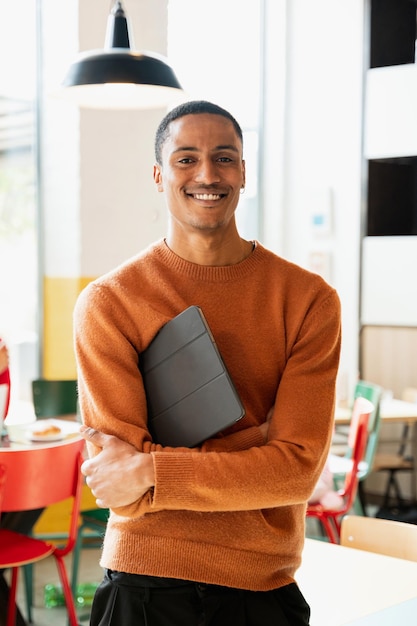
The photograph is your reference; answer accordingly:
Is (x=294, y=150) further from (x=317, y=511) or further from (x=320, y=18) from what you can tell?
(x=317, y=511)

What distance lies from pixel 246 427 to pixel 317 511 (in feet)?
9.00

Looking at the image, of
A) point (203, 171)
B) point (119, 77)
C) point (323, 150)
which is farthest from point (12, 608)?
point (323, 150)

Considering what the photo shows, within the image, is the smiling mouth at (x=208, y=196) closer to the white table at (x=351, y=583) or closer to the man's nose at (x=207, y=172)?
the man's nose at (x=207, y=172)

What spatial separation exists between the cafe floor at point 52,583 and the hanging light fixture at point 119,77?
2.27 metres

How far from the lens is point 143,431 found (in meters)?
1.54

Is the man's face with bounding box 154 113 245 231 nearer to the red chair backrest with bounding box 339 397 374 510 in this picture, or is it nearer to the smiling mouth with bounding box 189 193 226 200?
the smiling mouth with bounding box 189 193 226 200

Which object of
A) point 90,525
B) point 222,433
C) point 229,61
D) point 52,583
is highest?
point 229,61

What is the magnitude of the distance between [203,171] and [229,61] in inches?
216

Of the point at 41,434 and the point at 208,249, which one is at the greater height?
the point at 208,249

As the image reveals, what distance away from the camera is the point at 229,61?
6.80m

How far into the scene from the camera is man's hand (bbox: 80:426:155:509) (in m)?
1.46

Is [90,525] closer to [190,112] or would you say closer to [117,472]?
[117,472]

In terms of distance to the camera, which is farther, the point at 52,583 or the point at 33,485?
the point at 52,583

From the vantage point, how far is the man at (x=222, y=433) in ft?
4.86
